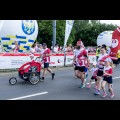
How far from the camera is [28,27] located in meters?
18.7

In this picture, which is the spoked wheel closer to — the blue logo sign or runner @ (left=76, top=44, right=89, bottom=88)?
runner @ (left=76, top=44, right=89, bottom=88)

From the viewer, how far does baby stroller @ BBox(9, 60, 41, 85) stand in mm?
10625

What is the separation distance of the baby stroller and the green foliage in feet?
89.9

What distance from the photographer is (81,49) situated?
10.1m

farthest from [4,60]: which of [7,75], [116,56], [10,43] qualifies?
[116,56]

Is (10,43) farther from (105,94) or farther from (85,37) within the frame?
(85,37)

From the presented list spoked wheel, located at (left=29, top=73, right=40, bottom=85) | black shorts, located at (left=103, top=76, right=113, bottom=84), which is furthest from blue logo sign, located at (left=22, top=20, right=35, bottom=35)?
black shorts, located at (left=103, top=76, right=113, bottom=84)

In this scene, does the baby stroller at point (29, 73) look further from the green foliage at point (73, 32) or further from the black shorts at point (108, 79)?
the green foliage at point (73, 32)

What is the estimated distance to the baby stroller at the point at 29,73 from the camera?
10.6m

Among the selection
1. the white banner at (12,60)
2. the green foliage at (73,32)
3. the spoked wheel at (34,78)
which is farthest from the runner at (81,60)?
the green foliage at (73,32)

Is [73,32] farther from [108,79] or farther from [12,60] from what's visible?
[108,79]

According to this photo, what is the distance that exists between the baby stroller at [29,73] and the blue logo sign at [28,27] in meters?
7.84

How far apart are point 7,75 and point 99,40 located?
18.9m
